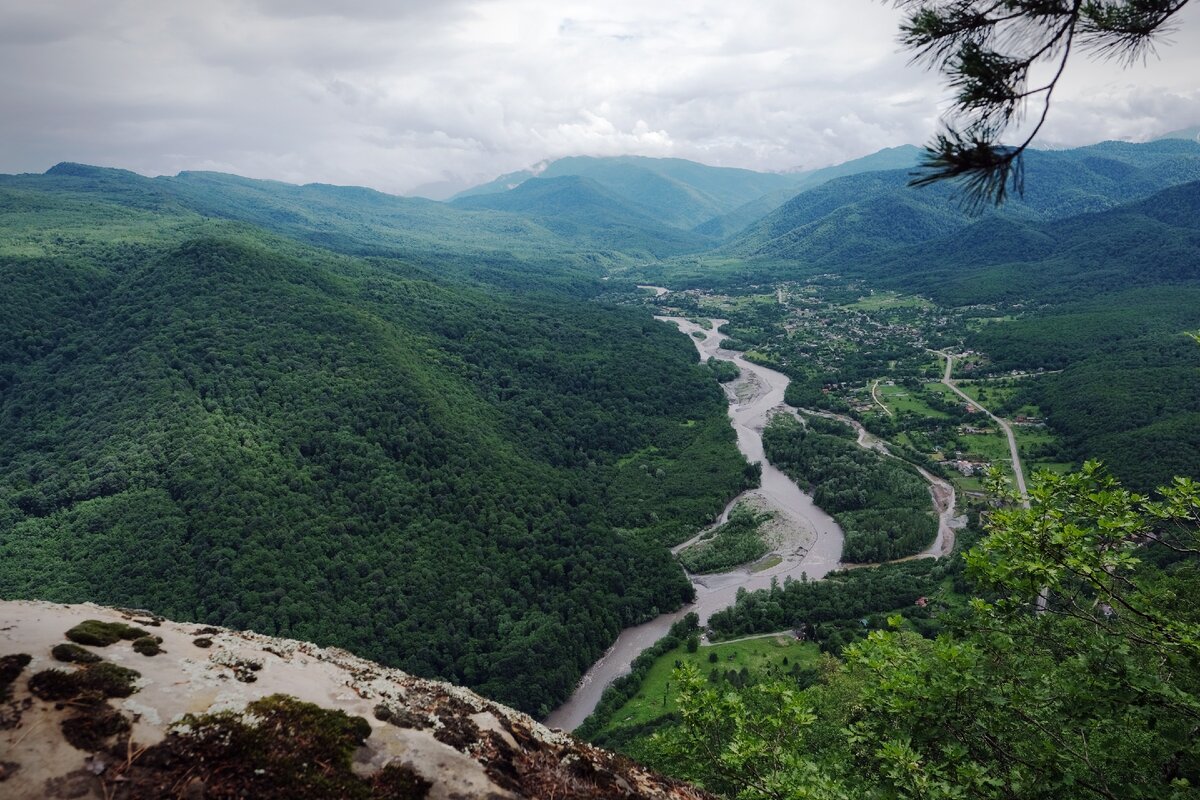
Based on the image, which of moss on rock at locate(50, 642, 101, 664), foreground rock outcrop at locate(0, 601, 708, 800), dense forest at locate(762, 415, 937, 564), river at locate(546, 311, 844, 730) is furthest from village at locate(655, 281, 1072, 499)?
moss on rock at locate(50, 642, 101, 664)

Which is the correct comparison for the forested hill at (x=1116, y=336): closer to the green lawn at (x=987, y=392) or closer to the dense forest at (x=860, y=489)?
the green lawn at (x=987, y=392)

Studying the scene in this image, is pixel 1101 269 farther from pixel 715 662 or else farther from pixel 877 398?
→ pixel 715 662

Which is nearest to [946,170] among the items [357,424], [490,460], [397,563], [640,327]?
[397,563]

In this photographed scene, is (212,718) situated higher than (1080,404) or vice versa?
(212,718)

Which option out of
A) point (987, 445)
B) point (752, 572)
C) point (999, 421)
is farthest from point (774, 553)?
point (999, 421)

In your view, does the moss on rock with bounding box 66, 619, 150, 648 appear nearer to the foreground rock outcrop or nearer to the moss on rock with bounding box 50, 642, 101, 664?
the foreground rock outcrop

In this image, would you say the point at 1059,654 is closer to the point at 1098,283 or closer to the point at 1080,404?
the point at 1080,404
